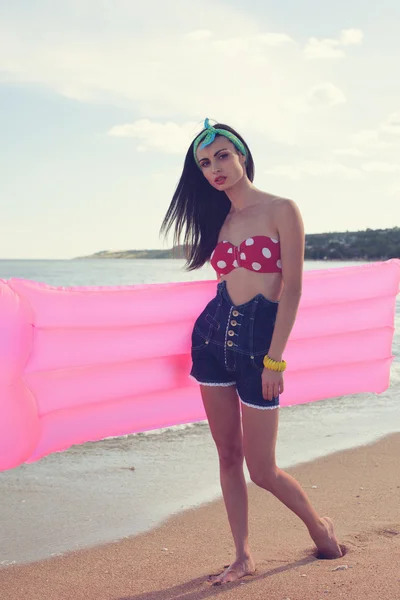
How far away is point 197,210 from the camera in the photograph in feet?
10.5

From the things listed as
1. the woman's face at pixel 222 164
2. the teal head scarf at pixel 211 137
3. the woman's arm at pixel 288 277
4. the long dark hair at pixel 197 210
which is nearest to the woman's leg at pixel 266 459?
the woman's arm at pixel 288 277

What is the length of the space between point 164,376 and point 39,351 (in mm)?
665

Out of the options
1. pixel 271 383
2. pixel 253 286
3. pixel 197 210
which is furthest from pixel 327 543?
pixel 197 210

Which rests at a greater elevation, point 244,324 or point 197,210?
point 197,210

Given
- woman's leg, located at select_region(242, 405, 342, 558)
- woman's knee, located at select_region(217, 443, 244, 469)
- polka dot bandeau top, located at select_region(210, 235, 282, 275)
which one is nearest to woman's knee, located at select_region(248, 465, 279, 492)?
woman's leg, located at select_region(242, 405, 342, 558)

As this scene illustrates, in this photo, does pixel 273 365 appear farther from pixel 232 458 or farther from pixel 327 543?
pixel 327 543

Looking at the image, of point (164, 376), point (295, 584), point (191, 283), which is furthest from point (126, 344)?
point (295, 584)

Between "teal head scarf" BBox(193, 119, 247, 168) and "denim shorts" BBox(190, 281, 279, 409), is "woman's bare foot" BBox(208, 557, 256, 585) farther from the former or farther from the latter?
"teal head scarf" BBox(193, 119, 247, 168)

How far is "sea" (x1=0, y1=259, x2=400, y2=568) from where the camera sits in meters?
3.56

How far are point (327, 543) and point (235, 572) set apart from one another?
18.4 inches

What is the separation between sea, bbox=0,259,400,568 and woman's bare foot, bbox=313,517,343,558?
1.03 metres

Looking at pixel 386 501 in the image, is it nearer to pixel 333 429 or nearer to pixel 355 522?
pixel 355 522

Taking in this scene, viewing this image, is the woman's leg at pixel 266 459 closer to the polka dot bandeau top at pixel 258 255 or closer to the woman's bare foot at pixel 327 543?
the woman's bare foot at pixel 327 543

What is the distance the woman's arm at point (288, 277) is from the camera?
2703mm
